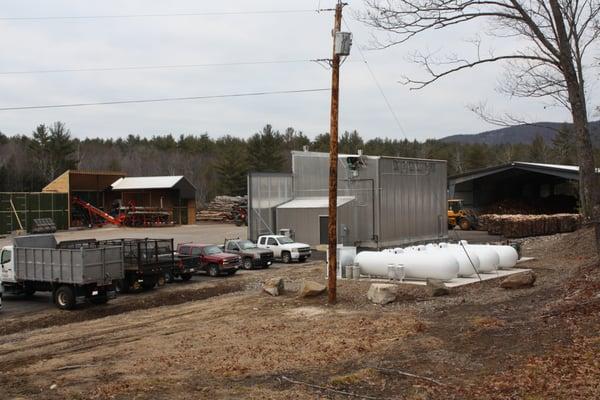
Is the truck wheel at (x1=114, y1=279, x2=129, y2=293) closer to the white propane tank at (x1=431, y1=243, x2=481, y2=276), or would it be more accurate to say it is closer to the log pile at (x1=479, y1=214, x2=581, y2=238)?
the white propane tank at (x1=431, y1=243, x2=481, y2=276)

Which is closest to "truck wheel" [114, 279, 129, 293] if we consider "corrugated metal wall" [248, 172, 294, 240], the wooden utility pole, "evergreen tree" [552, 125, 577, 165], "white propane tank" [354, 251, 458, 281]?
"white propane tank" [354, 251, 458, 281]

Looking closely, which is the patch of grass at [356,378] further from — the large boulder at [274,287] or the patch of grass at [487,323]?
the large boulder at [274,287]

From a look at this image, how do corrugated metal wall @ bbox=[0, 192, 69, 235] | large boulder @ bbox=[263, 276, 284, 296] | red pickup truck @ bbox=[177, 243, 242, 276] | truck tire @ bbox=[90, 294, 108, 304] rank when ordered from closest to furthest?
large boulder @ bbox=[263, 276, 284, 296], truck tire @ bbox=[90, 294, 108, 304], red pickup truck @ bbox=[177, 243, 242, 276], corrugated metal wall @ bbox=[0, 192, 69, 235]

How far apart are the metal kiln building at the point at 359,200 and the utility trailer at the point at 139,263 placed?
1528 cm

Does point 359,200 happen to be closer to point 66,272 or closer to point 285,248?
point 285,248

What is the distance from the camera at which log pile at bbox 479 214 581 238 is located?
48219 mm

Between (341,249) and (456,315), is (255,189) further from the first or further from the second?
(456,315)

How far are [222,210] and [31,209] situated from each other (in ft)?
74.0

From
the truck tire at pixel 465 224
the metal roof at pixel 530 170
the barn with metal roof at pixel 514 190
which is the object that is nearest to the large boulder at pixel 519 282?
the metal roof at pixel 530 170

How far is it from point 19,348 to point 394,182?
28.7m

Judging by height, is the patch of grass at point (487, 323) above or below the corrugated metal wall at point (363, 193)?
below

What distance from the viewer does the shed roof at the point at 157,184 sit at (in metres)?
67.4

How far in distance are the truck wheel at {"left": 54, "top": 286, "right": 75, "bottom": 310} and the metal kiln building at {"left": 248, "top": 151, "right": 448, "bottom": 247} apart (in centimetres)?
1996

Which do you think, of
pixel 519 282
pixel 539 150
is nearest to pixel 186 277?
pixel 519 282
